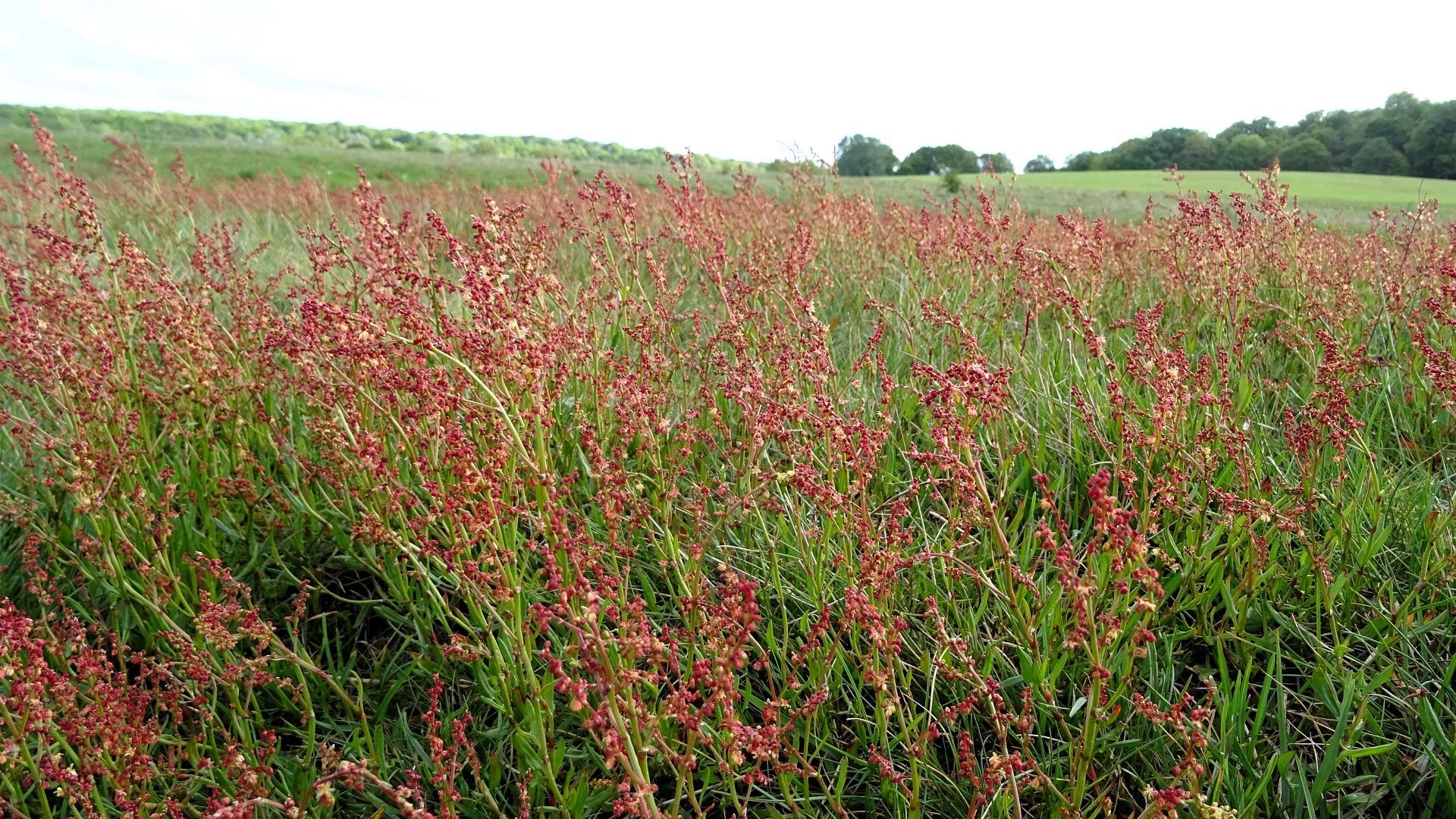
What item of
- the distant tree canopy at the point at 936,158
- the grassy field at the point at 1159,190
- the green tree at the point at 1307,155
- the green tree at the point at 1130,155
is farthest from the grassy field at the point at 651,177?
the distant tree canopy at the point at 936,158

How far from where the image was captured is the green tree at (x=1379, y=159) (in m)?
36.7

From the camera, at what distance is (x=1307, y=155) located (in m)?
41.7

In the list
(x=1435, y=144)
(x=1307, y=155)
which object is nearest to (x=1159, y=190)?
(x=1435, y=144)

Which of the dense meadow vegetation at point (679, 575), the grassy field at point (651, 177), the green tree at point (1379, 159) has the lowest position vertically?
the dense meadow vegetation at point (679, 575)

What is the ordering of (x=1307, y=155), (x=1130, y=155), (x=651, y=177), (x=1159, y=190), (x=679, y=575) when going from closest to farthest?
(x=679, y=575) → (x=651, y=177) → (x=1159, y=190) → (x=1307, y=155) → (x=1130, y=155)

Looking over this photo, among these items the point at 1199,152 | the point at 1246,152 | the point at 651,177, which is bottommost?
the point at 651,177

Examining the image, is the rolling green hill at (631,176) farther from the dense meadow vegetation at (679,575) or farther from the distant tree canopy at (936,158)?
the distant tree canopy at (936,158)

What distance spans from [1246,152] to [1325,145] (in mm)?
4243

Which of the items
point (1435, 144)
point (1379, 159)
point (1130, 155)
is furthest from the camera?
point (1130, 155)

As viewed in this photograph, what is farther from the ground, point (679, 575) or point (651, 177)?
point (651, 177)

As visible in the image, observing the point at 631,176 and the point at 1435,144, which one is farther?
the point at 1435,144

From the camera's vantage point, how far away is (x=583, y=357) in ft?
9.29

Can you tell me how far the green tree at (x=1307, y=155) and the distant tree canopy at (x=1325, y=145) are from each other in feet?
0.12

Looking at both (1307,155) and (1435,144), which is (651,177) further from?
(1307,155)
